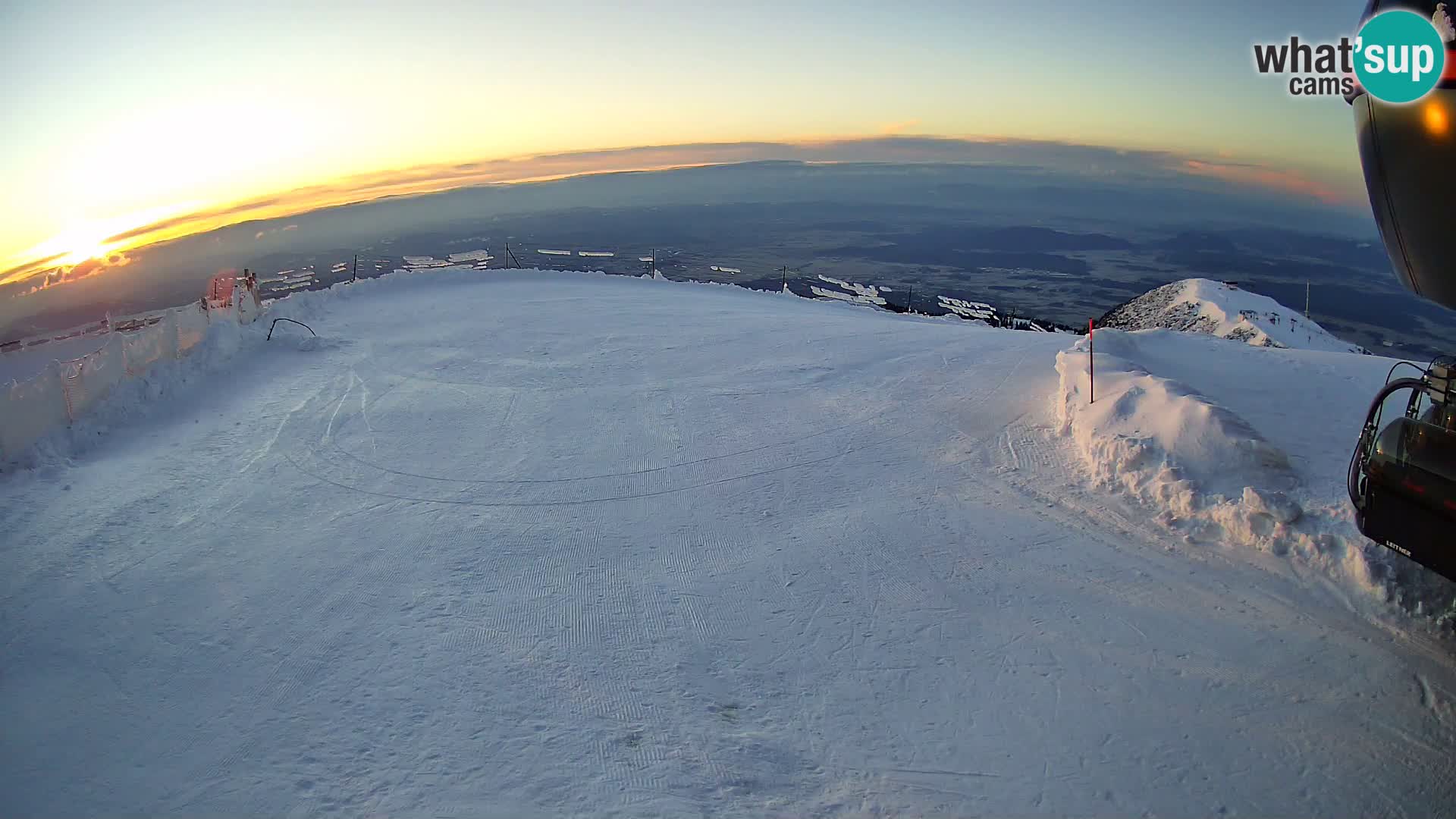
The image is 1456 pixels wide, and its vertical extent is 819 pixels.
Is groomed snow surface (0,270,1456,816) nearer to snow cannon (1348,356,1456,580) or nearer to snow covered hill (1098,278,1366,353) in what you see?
snow cannon (1348,356,1456,580)

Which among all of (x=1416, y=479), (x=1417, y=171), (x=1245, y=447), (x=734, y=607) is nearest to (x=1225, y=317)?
(x=1245, y=447)

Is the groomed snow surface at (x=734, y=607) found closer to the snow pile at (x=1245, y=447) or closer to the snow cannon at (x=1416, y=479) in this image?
the snow pile at (x=1245, y=447)

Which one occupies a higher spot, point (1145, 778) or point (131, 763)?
point (131, 763)

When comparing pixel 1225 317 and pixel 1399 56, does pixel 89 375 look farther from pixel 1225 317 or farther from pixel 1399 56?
pixel 1225 317

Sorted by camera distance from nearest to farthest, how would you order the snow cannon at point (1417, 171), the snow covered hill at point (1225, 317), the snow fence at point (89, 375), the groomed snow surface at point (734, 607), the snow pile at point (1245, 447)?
the groomed snow surface at point (734, 607), the snow cannon at point (1417, 171), the snow pile at point (1245, 447), the snow fence at point (89, 375), the snow covered hill at point (1225, 317)

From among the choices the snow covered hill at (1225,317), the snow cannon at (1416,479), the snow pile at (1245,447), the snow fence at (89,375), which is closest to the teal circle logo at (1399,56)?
the snow cannon at (1416,479)

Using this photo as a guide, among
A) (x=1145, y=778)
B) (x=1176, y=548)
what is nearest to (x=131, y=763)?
(x=1145, y=778)

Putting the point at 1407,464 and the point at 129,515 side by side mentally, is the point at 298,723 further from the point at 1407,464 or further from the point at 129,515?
the point at 1407,464

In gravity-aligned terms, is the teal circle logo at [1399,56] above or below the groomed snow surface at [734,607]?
above
